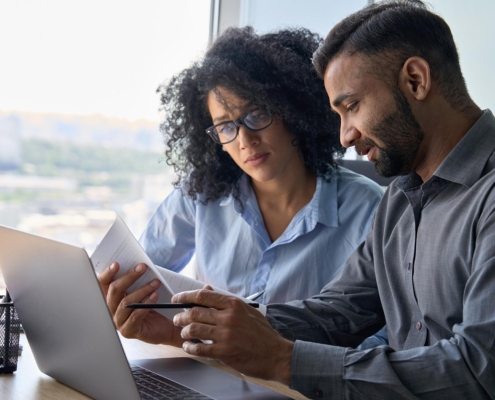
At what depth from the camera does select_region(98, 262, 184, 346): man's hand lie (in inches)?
52.5

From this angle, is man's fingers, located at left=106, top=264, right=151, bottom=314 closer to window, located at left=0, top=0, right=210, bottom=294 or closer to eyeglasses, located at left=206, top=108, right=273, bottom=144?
eyeglasses, located at left=206, top=108, right=273, bottom=144

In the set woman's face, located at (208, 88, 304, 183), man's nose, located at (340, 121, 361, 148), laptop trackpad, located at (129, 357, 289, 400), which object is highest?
man's nose, located at (340, 121, 361, 148)

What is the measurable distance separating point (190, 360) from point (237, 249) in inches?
23.4

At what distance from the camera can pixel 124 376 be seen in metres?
0.93

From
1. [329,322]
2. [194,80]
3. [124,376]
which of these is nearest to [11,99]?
[194,80]

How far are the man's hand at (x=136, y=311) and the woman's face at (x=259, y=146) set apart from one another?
56 cm

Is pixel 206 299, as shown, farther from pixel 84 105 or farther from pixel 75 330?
pixel 84 105

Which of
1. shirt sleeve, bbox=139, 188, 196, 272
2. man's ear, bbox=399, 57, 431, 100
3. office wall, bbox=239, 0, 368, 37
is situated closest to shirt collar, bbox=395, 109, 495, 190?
man's ear, bbox=399, 57, 431, 100

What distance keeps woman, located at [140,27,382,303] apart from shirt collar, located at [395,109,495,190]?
21.5 inches

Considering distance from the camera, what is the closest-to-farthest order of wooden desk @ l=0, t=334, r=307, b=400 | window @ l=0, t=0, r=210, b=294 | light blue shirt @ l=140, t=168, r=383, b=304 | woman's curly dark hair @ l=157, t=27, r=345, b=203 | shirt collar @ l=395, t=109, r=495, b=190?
wooden desk @ l=0, t=334, r=307, b=400, shirt collar @ l=395, t=109, r=495, b=190, light blue shirt @ l=140, t=168, r=383, b=304, woman's curly dark hair @ l=157, t=27, r=345, b=203, window @ l=0, t=0, r=210, b=294

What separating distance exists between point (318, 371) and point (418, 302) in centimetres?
34

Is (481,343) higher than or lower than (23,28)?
lower

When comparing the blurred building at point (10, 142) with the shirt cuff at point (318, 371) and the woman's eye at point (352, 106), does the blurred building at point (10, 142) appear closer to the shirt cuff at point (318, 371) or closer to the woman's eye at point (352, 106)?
the woman's eye at point (352, 106)

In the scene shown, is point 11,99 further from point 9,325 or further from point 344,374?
point 344,374
